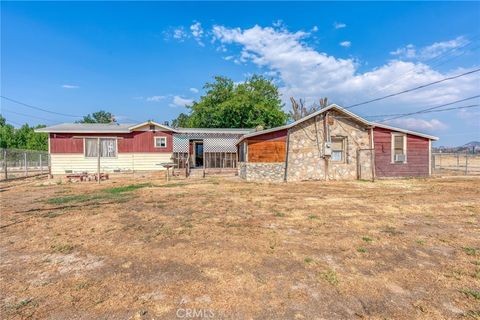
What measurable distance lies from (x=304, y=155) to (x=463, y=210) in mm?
8125

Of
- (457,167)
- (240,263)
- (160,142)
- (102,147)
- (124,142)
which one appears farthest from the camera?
(457,167)

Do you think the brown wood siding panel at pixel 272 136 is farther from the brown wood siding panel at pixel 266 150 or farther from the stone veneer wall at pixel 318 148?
the stone veneer wall at pixel 318 148

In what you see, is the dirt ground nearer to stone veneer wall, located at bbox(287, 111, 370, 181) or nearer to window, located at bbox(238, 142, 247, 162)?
stone veneer wall, located at bbox(287, 111, 370, 181)

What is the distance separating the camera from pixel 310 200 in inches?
349

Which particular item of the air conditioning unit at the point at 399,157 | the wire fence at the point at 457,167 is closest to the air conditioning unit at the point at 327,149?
the air conditioning unit at the point at 399,157

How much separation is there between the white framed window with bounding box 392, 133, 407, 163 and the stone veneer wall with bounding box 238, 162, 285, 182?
7358 millimetres

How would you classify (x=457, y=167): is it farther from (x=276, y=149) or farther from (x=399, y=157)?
(x=276, y=149)

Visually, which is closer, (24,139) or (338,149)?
(338,149)

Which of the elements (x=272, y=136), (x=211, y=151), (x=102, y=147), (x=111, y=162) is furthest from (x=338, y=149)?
(x=102, y=147)

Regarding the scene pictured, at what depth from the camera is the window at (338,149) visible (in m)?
15.4

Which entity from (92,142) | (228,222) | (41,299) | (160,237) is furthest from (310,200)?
(92,142)

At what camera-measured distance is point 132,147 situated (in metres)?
17.8

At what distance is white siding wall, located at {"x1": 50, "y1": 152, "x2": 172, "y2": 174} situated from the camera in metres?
16.9

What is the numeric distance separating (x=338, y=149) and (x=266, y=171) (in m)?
4.80
